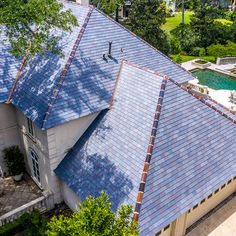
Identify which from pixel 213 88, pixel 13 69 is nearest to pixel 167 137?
pixel 13 69

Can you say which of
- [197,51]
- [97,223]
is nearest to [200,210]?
[97,223]

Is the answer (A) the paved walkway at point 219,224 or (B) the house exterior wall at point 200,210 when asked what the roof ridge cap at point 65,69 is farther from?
(A) the paved walkway at point 219,224

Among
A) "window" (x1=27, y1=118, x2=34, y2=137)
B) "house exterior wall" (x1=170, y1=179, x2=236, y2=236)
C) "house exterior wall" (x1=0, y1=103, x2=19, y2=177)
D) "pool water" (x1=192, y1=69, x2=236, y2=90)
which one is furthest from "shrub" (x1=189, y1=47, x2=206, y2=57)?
"window" (x1=27, y1=118, x2=34, y2=137)

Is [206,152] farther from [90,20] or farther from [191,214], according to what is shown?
[90,20]

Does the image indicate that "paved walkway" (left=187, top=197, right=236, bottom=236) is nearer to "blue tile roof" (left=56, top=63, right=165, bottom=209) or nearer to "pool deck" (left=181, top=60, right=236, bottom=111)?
"blue tile roof" (left=56, top=63, right=165, bottom=209)

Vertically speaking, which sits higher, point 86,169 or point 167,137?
point 167,137

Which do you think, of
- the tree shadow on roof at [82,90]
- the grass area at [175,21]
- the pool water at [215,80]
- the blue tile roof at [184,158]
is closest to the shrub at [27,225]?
the tree shadow on roof at [82,90]
